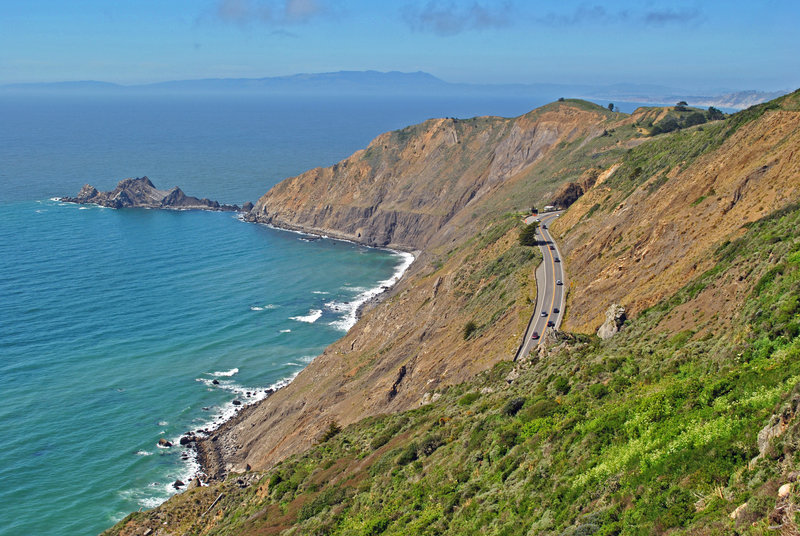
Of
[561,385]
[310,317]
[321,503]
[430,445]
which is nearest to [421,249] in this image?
[310,317]

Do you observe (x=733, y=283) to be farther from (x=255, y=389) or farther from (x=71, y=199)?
(x=71, y=199)

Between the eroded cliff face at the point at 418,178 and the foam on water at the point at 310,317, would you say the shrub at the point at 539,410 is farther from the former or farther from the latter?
the eroded cliff face at the point at 418,178

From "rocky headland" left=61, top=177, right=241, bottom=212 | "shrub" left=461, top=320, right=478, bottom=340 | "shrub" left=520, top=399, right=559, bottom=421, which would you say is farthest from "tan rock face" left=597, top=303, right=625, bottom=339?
"rocky headland" left=61, top=177, right=241, bottom=212

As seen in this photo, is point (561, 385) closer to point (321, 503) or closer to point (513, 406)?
point (513, 406)

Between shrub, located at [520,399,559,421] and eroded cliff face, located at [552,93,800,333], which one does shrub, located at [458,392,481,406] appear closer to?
shrub, located at [520,399,559,421]

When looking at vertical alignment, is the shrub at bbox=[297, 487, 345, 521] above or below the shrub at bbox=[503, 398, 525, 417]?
below

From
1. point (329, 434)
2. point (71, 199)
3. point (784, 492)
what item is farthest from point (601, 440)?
point (71, 199)
